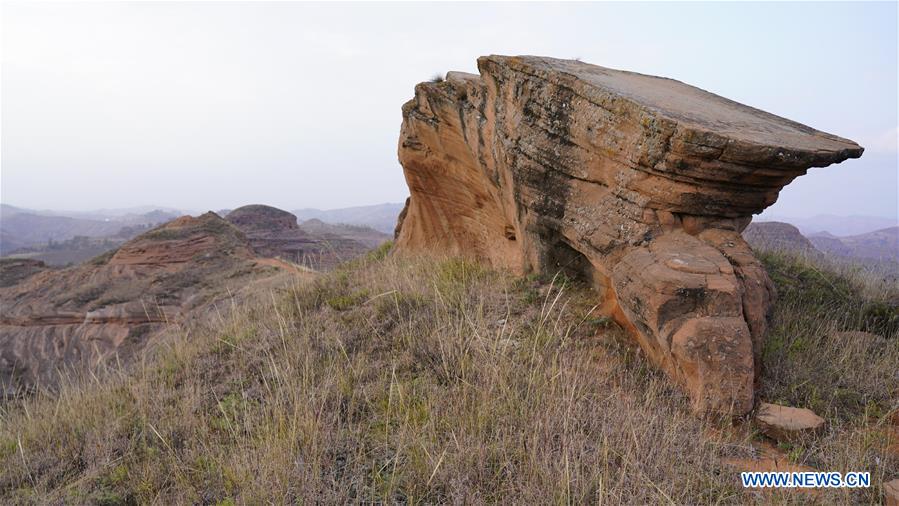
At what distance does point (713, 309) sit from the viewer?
12.0ft

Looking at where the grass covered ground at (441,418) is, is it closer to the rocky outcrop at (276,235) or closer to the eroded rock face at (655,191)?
the eroded rock face at (655,191)

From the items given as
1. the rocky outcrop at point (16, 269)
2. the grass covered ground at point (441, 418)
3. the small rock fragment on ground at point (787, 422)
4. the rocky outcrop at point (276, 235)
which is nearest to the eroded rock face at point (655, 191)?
the small rock fragment on ground at point (787, 422)

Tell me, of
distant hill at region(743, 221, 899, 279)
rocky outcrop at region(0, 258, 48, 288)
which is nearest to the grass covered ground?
distant hill at region(743, 221, 899, 279)

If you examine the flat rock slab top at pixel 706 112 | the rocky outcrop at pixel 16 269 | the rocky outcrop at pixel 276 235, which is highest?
the flat rock slab top at pixel 706 112

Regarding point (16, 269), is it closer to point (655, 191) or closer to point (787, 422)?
point (655, 191)

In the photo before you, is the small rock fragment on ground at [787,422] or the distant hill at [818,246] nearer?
the small rock fragment on ground at [787,422]

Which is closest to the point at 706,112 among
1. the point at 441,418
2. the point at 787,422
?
the point at 787,422

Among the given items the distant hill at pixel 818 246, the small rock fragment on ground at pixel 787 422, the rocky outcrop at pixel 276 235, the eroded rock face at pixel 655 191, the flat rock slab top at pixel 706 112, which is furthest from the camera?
the rocky outcrop at pixel 276 235

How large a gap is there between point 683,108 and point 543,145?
4.21 feet

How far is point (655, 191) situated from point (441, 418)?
8.43 ft

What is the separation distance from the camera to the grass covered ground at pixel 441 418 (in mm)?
2723

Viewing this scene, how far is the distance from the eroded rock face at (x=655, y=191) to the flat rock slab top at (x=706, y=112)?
0.07 ft

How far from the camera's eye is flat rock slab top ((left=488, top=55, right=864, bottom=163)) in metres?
3.87

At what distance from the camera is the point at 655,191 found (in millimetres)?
4199
